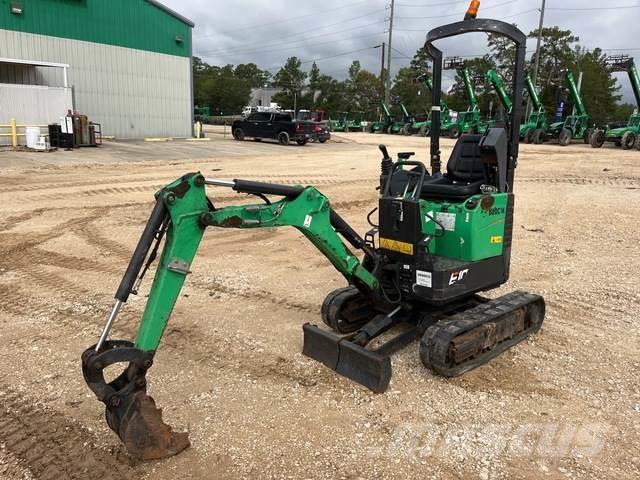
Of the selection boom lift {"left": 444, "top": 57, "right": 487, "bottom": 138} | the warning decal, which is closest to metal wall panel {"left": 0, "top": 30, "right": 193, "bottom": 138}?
boom lift {"left": 444, "top": 57, "right": 487, "bottom": 138}

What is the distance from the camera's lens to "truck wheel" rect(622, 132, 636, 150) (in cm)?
2688

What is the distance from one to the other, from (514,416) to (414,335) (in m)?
1.13

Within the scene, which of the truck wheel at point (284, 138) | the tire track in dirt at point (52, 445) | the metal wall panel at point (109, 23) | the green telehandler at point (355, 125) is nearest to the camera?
the tire track in dirt at point (52, 445)

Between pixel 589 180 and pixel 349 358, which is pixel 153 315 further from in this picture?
pixel 589 180

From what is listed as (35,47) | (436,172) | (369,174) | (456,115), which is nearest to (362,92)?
(456,115)

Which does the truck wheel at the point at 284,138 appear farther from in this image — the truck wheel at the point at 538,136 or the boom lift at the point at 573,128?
the boom lift at the point at 573,128

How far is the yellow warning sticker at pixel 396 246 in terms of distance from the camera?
4.37 m

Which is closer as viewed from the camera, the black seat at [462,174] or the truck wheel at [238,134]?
the black seat at [462,174]

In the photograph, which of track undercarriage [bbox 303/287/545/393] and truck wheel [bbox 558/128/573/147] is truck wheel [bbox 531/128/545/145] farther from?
track undercarriage [bbox 303/287/545/393]

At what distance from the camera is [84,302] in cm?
588

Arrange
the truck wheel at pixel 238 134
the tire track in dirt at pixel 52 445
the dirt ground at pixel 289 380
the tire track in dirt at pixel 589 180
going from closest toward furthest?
1. the tire track in dirt at pixel 52 445
2. the dirt ground at pixel 289 380
3. the tire track in dirt at pixel 589 180
4. the truck wheel at pixel 238 134

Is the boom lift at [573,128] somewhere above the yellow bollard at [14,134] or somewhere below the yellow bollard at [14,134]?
above
